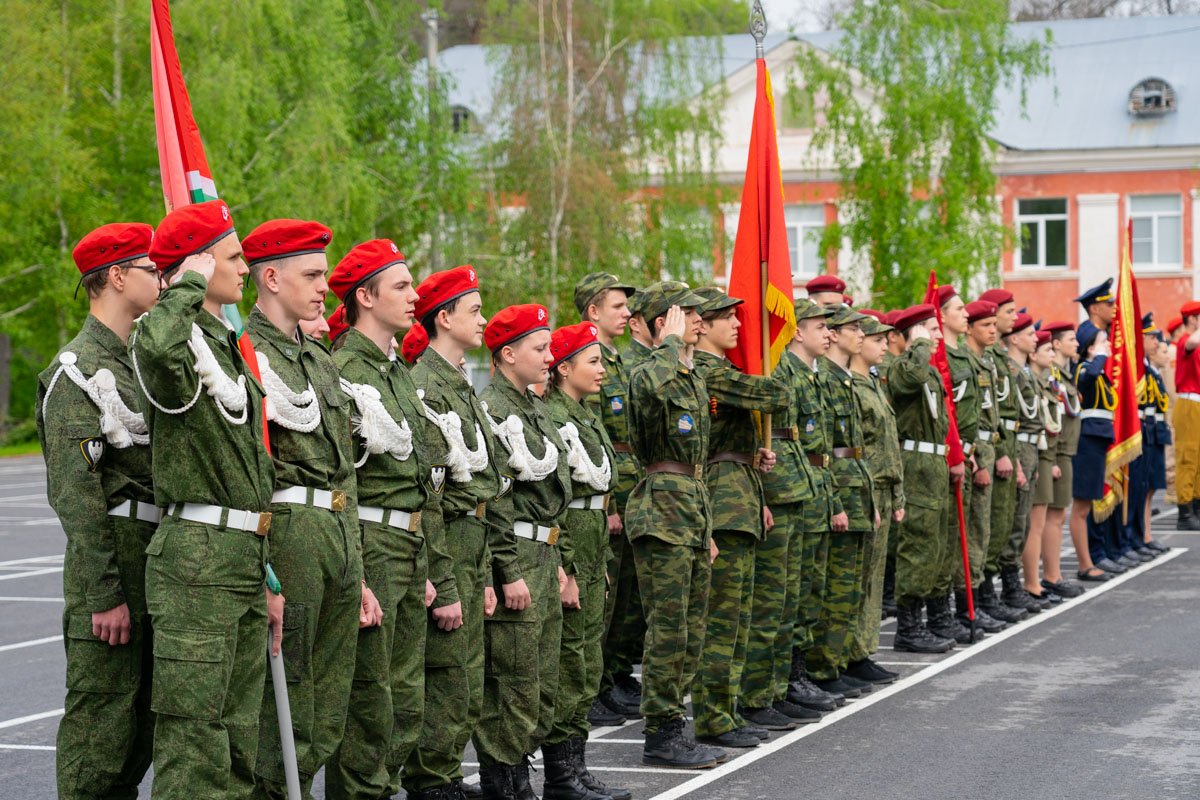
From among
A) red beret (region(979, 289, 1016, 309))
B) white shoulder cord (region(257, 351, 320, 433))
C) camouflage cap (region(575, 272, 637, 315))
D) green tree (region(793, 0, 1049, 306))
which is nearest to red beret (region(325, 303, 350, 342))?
white shoulder cord (region(257, 351, 320, 433))

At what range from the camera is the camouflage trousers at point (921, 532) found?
36.3 ft

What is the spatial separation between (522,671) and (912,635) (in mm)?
5023

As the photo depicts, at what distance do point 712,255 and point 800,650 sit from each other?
27381mm

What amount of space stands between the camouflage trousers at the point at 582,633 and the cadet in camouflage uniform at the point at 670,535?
191mm

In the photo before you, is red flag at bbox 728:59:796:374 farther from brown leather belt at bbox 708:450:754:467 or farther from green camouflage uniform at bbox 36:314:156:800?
green camouflage uniform at bbox 36:314:156:800

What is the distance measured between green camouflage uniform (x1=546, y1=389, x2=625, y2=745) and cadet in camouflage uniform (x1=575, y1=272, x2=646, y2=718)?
1.54 meters

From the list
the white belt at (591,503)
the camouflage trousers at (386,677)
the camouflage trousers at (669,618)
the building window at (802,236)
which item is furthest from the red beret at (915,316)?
the building window at (802,236)

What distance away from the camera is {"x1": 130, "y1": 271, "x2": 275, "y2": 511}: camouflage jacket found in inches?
191

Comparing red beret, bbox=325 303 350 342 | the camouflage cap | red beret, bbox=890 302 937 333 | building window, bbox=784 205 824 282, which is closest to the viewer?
red beret, bbox=325 303 350 342

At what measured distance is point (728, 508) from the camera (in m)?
8.07

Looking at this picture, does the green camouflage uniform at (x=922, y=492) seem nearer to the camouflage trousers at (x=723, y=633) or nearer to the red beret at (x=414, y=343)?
the camouflage trousers at (x=723, y=633)

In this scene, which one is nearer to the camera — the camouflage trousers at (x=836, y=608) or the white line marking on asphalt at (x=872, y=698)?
the white line marking on asphalt at (x=872, y=698)

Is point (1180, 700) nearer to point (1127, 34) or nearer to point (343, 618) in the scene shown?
point (343, 618)

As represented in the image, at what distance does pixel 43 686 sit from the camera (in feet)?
31.9
